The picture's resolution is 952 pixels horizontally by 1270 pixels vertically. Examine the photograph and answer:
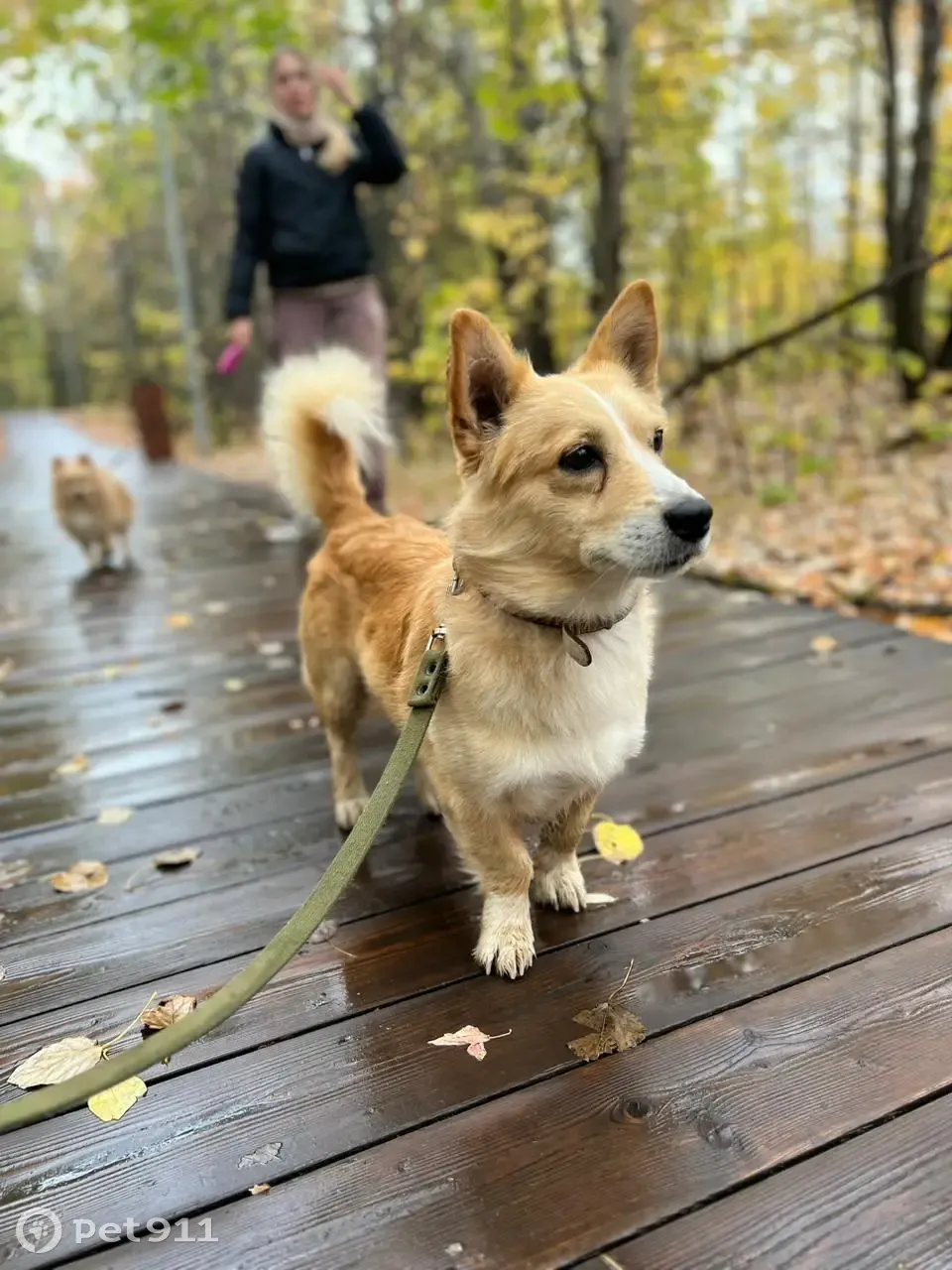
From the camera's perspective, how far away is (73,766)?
3.26 m

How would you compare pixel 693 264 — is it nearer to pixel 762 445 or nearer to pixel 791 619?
pixel 762 445

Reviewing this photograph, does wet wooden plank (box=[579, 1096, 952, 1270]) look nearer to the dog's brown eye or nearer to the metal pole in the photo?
the dog's brown eye

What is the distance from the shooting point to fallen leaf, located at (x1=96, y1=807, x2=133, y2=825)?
2.84 meters

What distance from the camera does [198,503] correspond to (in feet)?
31.2

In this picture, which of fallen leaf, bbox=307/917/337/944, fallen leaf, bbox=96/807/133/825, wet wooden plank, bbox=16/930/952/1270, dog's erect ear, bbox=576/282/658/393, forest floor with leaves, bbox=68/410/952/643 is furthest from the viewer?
forest floor with leaves, bbox=68/410/952/643

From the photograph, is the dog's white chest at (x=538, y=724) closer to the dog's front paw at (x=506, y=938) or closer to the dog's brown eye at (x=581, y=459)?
the dog's front paw at (x=506, y=938)

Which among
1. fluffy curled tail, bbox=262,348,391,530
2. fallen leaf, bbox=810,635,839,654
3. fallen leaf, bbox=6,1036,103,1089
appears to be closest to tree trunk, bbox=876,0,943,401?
fallen leaf, bbox=810,635,839,654

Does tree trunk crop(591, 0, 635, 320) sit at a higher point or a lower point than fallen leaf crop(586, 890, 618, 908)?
higher

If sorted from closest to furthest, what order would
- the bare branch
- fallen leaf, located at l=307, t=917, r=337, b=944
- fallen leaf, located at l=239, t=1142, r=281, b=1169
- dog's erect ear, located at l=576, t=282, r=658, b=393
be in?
fallen leaf, located at l=239, t=1142, r=281, b=1169 → dog's erect ear, located at l=576, t=282, r=658, b=393 → fallen leaf, located at l=307, t=917, r=337, b=944 → the bare branch

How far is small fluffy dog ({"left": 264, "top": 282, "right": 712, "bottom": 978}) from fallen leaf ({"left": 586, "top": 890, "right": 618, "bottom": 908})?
5cm

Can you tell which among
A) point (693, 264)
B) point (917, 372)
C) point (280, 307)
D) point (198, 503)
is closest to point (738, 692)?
point (280, 307)

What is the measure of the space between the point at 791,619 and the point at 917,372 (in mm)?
4636


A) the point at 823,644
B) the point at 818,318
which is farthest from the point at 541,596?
the point at 818,318

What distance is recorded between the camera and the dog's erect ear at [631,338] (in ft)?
6.67
